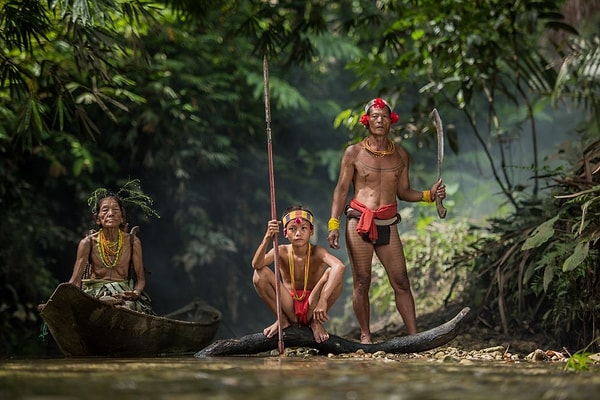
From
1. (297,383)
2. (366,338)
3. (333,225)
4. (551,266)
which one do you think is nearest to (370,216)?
(333,225)

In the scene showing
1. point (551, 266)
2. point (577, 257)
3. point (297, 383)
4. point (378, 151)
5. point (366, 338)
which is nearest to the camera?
point (297, 383)

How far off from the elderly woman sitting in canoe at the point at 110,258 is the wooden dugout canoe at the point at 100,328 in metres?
0.33

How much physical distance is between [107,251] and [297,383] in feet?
12.6

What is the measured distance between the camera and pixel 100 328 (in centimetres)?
565

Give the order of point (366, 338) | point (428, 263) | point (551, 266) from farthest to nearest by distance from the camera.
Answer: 1. point (428, 263)
2. point (551, 266)
3. point (366, 338)

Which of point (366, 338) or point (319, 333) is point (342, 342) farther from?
point (366, 338)

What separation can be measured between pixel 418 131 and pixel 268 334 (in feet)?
12.7

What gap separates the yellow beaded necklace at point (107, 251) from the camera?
20.9 feet

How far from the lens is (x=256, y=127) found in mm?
13727

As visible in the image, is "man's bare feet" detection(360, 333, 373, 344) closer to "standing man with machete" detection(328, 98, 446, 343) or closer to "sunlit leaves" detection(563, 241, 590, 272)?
"standing man with machete" detection(328, 98, 446, 343)

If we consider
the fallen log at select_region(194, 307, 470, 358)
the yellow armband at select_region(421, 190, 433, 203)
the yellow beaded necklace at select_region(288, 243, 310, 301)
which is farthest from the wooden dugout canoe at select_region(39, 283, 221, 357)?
the yellow armband at select_region(421, 190, 433, 203)

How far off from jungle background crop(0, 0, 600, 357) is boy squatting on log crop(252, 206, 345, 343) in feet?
5.26

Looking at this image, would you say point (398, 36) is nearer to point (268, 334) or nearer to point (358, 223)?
point (358, 223)

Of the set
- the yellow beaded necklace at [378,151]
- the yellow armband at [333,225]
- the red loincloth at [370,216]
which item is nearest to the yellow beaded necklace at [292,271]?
the yellow armband at [333,225]
